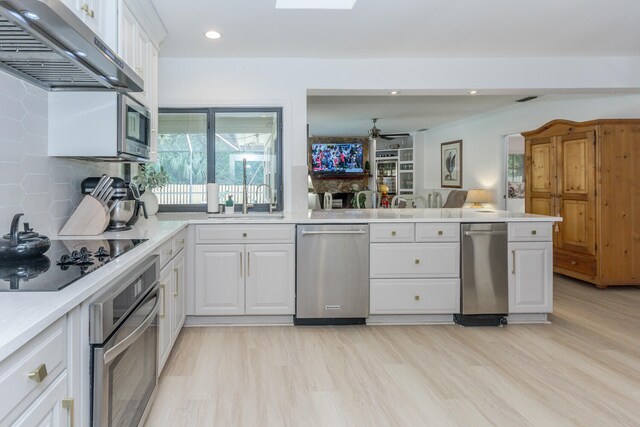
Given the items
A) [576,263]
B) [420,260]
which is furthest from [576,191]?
[420,260]

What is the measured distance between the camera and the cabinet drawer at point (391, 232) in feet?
11.4

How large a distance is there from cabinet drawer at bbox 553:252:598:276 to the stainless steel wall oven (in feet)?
15.1

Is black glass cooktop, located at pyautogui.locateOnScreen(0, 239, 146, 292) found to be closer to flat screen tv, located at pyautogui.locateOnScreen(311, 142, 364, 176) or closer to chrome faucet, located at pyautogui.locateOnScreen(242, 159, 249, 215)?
chrome faucet, located at pyautogui.locateOnScreen(242, 159, 249, 215)

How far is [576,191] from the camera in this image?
196 inches

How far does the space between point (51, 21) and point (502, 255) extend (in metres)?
3.25

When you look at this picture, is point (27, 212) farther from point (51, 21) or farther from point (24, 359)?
point (24, 359)

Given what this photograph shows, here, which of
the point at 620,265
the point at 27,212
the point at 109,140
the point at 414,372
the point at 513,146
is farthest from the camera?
the point at 513,146

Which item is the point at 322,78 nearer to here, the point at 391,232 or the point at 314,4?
the point at 314,4

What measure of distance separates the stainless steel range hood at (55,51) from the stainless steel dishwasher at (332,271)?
168 cm

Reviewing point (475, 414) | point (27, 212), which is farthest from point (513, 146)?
point (27, 212)

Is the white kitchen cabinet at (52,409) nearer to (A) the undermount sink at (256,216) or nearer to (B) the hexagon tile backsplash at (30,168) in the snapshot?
(B) the hexagon tile backsplash at (30,168)

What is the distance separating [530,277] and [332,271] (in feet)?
5.24

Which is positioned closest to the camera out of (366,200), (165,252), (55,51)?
(55,51)

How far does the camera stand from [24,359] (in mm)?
911
